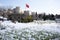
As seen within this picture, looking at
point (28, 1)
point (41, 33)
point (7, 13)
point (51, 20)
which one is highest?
point (28, 1)

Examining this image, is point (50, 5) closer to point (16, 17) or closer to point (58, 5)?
point (58, 5)

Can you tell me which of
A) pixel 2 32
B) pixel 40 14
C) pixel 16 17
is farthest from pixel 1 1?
pixel 40 14

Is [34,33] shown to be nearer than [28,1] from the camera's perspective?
Yes

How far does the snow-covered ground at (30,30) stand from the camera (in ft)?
8.37

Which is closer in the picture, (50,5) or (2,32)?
(2,32)

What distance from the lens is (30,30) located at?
265 cm

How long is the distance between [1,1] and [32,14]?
30.8 inches

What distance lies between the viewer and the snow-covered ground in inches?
100

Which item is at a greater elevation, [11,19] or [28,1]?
[28,1]

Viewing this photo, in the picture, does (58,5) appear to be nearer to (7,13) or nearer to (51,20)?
(51,20)

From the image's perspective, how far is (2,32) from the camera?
2.58 metres

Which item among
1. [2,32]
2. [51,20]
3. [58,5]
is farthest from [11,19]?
[58,5]

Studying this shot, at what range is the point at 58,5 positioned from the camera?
2.75 m

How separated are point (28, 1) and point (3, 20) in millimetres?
715
